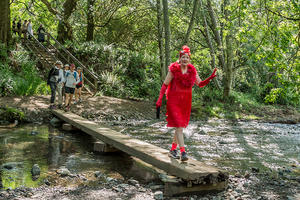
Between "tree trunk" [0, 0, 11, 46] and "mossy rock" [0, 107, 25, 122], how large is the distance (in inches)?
308

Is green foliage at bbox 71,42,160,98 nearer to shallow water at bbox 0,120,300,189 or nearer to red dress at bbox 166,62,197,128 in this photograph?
shallow water at bbox 0,120,300,189

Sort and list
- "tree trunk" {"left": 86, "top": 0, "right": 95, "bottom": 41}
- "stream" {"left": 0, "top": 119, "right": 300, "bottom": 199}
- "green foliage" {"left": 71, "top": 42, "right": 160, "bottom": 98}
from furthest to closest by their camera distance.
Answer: "tree trunk" {"left": 86, "top": 0, "right": 95, "bottom": 41} → "green foliage" {"left": 71, "top": 42, "right": 160, "bottom": 98} → "stream" {"left": 0, "top": 119, "right": 300, "bottom": 199}

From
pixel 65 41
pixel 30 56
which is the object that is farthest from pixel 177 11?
pixel 30 56

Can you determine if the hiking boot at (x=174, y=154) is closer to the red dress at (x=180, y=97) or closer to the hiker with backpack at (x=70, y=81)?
the red dress at (x=180, y=97)

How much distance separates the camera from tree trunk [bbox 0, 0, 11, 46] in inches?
666

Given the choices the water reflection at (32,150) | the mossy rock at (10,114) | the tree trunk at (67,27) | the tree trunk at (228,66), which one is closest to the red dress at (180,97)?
the water reflection at (32,150)

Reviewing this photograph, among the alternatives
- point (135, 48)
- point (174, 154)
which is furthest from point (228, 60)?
point (174, 154)

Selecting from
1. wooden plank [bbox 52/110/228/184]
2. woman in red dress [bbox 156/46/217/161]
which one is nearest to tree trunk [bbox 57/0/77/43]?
wooden plank [bbox 52/110/228/184]

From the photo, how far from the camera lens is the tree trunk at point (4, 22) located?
16928 millimetres

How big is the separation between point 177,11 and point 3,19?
1124 cm

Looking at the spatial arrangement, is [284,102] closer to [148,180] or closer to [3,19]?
[3,19]

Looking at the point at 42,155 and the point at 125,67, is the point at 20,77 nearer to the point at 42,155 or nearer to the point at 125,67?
the point at 125,67

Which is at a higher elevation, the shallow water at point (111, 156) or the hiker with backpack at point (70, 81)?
the hiker with backpack at point (70, 81)

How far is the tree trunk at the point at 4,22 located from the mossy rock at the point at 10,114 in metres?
7.82
